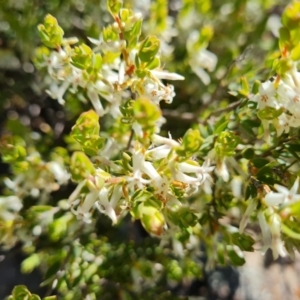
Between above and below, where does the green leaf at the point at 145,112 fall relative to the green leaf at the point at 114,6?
below

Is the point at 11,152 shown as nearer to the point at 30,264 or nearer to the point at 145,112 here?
the point at 30,264

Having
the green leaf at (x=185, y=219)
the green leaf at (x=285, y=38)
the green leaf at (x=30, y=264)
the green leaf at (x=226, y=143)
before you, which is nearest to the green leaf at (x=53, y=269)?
the green leaf at (x=30, y=264)

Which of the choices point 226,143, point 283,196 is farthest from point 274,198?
point 226,143

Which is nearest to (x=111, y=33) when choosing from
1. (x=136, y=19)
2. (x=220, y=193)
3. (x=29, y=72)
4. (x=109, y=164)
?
(x=136, y=19)

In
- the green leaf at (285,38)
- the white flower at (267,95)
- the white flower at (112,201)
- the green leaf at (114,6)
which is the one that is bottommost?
the white flower at (112,201)

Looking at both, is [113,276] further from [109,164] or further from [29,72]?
[29,72]

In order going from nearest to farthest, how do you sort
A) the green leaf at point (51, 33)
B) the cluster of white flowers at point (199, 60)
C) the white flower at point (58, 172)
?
the green leaf at point (51, 33) < the white flower at point (58, 172) < the cluster of white flowers at point (199, 60)

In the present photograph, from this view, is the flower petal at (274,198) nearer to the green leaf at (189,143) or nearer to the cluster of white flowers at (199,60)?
the green leaf at (189,143)
